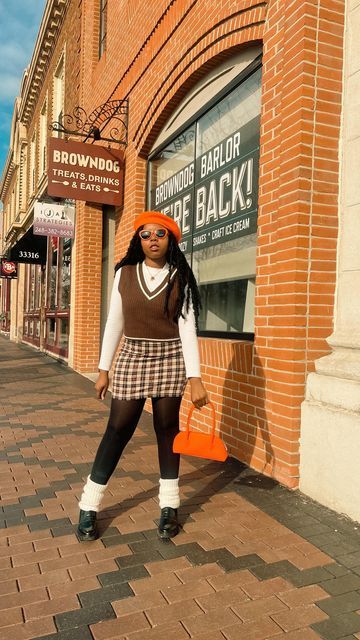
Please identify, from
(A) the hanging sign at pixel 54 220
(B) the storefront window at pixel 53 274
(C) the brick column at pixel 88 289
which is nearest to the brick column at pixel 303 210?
(C) the brick column at pixel 88 289

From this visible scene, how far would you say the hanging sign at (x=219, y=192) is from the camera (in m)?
4.65

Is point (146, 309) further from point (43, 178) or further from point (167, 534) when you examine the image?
point (43, 178)

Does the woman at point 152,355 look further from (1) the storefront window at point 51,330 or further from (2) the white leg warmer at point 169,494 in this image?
(1) the storefront window at point 51,330

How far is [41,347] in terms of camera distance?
15336 mm

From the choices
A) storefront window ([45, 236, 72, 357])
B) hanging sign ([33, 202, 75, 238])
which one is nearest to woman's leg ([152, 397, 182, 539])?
hanging sign ([33, 202, 75, 238])

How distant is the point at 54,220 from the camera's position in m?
10.6

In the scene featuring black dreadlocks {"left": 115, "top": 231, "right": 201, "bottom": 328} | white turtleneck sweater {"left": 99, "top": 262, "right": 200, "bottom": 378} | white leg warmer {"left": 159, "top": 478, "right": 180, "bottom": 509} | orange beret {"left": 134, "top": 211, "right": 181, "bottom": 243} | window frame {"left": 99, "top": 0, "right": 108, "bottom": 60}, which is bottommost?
white leg warmer {"left": 159, "top": 478, "right": 180, "bottom": 509}

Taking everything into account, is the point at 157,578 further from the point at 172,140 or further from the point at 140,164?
the point at 140,164

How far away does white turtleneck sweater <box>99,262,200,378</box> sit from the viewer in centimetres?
287

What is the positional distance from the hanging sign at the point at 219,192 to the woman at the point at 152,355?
1.89 metres

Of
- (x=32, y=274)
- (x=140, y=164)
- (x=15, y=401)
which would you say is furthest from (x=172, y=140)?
(x=32, y=274)

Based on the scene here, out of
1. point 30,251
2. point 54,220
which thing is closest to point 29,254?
point 30,251

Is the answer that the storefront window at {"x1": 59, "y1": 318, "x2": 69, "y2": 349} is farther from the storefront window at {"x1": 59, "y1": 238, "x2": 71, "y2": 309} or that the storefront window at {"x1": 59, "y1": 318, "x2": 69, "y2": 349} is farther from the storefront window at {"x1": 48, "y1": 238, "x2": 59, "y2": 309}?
the storefront window at {"x1": 48, "y1": 238, "x2": 59, "y2": 309}

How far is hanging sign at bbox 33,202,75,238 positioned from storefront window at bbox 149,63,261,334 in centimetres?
470
